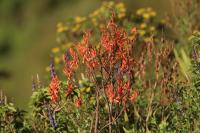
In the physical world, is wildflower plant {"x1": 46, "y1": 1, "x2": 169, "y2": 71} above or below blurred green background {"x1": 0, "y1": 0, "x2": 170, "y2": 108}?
below

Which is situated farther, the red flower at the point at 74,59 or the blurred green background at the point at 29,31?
the blurred green background at the point at 29,31

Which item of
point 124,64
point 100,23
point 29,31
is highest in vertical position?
point 29,31

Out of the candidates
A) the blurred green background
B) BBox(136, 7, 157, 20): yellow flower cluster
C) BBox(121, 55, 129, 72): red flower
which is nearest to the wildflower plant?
BBox(136, 7, 157, 20): yellow flower cluster

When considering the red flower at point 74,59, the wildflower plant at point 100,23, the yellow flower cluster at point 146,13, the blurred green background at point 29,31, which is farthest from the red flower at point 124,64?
the blurred green background at point 29,31

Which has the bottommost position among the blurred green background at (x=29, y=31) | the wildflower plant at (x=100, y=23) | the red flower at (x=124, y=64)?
the red flower at (x=124, y=64)

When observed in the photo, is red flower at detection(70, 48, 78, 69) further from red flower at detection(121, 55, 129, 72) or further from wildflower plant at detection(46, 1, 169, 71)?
wildflower plant at detection(46, 1, 169, 71)

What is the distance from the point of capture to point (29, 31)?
12.5 metres

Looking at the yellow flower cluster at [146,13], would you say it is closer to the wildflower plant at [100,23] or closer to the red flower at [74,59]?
the wildflower plant at [100,23]

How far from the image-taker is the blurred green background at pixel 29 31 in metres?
11.5

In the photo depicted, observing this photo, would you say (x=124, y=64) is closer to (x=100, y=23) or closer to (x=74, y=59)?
(x=74, y=59)

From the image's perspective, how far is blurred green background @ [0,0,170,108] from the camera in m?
11.5

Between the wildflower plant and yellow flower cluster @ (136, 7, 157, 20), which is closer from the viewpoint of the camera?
the wildflower plant

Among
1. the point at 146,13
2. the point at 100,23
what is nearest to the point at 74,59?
the point at 100,23

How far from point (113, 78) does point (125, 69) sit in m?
0.36
